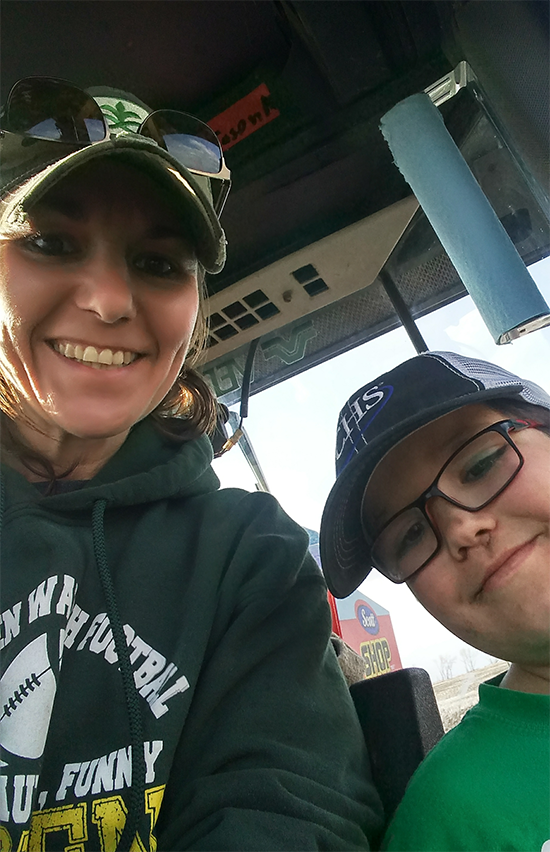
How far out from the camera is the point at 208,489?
0.80m

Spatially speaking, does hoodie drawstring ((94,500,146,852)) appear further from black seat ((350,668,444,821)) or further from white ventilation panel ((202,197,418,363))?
white ventilation panel ((202,197,418,363))

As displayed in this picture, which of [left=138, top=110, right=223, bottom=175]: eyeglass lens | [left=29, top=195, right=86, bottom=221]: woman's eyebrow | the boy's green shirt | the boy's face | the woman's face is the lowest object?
the boy's green shirt

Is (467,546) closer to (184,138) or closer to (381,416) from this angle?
(381,416)

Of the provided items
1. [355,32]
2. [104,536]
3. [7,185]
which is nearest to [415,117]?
[355,32]

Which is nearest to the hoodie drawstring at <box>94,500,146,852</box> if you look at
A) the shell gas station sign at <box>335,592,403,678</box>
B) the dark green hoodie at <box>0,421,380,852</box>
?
the dark green hoodie at <box>0,421,380,852</box>

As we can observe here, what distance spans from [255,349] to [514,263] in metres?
0.83

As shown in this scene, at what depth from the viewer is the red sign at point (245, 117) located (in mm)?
1033

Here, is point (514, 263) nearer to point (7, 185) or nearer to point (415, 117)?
point (415, 117)

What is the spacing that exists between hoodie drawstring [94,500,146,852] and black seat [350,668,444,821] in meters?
0.29

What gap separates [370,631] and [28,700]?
1.75 metres

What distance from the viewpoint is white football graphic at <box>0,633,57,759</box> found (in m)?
Answer: 0.50

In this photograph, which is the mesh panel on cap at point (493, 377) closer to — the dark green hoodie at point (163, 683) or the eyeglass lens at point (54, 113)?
the dark green hoodie at point (163, 683)

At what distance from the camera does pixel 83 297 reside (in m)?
0.61

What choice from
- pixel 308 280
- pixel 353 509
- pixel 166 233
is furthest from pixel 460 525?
pixel 308 280
